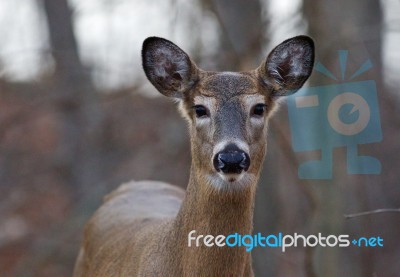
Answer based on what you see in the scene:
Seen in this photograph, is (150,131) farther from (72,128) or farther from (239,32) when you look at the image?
(239,32)

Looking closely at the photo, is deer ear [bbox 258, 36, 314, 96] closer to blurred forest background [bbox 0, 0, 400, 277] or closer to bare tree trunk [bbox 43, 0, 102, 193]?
blurred forest background [bbox 0, 0, 400, 277]

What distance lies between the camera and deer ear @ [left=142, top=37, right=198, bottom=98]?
18.6ft

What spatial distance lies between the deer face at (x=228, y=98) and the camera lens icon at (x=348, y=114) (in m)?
2.07

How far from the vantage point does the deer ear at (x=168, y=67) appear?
5660mm

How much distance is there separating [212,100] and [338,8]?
4117 mm

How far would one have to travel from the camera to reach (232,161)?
4.72 m

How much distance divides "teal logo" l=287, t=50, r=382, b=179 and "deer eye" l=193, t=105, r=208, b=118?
8.37ft

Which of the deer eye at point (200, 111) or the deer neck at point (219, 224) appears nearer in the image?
the deer neck at point (219, 224)

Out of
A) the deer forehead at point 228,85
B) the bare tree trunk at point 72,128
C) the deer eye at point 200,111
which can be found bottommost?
the deer eye at point 200,111

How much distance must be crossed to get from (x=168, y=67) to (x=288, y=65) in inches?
33.0

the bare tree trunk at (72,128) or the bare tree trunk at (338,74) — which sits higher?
the bare tree trunk at (72,128)

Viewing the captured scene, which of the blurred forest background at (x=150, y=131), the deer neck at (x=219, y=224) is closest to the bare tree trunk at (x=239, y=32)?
the blurred forest background at (x=150, y=131)

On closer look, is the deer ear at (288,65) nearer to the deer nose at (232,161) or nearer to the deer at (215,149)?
the deer at (215,149)

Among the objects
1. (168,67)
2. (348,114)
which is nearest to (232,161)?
(168,67)
